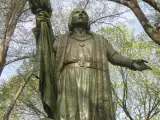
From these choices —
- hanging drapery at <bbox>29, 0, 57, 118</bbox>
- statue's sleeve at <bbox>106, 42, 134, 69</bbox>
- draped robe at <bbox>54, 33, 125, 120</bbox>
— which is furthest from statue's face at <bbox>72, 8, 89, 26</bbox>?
statue's sleeve at <bbox>106, 42, 134, 69</bbox>

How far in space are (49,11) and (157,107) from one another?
16824 millimetres

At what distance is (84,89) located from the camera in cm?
592

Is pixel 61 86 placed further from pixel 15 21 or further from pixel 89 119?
pixel 15 21

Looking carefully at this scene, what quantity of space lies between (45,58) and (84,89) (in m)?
0.78

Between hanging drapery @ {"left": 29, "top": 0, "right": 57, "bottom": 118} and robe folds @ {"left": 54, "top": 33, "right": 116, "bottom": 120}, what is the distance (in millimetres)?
97

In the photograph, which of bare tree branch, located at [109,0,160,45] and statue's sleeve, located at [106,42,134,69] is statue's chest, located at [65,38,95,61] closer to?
statue's sleeve, located at [106,42,134,69]

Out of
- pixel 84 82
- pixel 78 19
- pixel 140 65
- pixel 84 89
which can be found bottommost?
pixel 84 89

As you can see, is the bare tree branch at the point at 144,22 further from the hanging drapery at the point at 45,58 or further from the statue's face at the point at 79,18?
the hanging drapery at the point at 45,58

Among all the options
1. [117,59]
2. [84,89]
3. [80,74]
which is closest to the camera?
[84,89]

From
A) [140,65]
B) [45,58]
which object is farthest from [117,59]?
[45,58]

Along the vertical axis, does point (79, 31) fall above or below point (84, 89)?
above

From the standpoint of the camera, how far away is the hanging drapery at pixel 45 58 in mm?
6004

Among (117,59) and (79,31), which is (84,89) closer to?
(117,59)

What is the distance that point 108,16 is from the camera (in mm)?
20234
